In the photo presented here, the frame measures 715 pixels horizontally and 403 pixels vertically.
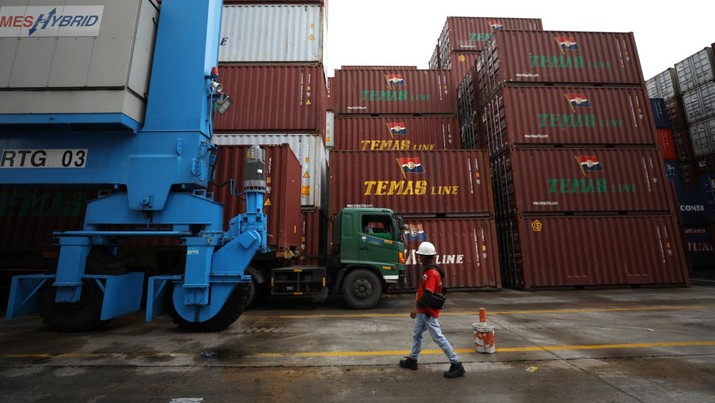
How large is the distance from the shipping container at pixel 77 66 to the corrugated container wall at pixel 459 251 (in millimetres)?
8469

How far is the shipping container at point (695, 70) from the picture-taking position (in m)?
18.4

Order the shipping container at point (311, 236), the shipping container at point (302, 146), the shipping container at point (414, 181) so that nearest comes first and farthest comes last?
the shipping container at point (311, 236) < the shipping container at point (302, 146) < the shipping container at point (414, 181)

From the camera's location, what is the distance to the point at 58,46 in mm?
5438

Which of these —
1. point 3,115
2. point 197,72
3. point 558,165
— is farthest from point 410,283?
point 3,115

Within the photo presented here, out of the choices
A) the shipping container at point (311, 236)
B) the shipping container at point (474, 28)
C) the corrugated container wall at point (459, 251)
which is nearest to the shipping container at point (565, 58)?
the corrugated container wall at point (459, 251)

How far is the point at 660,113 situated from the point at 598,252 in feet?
56.2

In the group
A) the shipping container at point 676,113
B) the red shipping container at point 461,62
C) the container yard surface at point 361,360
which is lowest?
the container yard surface at point 361,360

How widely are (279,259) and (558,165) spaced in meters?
10.3

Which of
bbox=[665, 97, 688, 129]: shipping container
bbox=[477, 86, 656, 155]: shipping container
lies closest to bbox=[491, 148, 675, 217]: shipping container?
bbox=[477, 86, 656, 155]: shipping container

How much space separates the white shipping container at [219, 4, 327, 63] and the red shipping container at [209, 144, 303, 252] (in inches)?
198

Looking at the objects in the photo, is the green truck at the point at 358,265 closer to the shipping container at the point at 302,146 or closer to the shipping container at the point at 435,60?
→ the shipping container at the point at 302,146

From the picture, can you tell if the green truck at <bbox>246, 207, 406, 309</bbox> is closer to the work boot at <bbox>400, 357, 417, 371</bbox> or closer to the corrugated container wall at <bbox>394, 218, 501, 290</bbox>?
the corrugated container wall at <bbox>394, 218, 501, 290</bbox>

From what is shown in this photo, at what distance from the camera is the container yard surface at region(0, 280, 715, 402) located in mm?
3277

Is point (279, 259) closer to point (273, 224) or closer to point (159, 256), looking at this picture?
point (273, 224)
